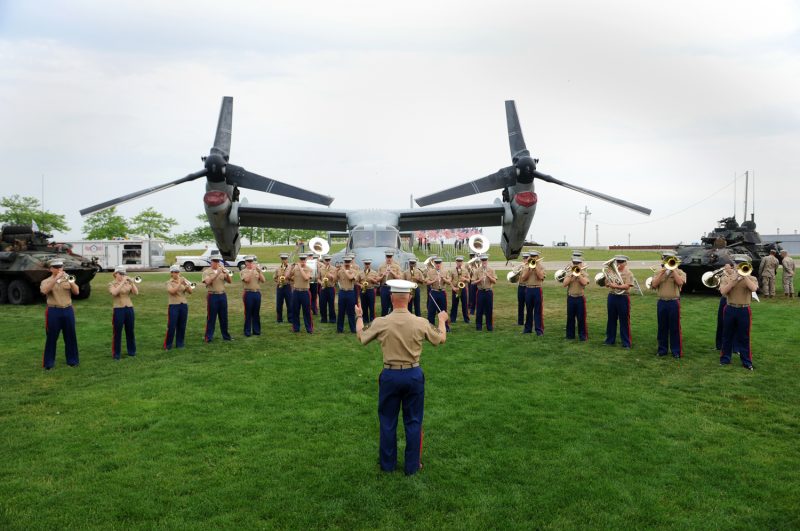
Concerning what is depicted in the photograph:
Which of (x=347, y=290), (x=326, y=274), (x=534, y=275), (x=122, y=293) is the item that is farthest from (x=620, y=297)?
(x=122, y=293)

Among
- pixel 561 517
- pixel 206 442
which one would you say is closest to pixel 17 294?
pixel 206 442

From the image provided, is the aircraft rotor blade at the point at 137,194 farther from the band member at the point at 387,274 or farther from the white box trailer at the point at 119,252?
the white box trailer at the point at 119,252

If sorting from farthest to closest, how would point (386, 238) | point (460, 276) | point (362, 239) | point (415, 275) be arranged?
point (386, 238)
point (362, 239)
point (460, 276)
point (415, 275)

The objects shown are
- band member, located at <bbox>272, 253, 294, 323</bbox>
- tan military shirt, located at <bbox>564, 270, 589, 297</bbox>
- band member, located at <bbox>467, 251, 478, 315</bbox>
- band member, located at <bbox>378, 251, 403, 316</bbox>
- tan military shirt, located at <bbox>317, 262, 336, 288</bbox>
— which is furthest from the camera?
band member, located at <bbox>467, 251, 478, 315</bbox>

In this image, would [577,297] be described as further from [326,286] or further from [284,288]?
[284,288]

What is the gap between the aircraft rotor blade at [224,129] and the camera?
1599 centimetres

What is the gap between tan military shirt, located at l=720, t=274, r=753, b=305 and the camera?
8133mm

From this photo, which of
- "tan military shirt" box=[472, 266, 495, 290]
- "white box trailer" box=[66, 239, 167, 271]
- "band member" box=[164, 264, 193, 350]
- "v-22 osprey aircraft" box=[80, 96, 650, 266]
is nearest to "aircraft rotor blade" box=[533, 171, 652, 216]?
"v-22 osprey aircraft" box=[80, 96, 650, 266]

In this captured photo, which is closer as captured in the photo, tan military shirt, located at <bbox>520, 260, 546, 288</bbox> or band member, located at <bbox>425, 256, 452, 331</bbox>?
tan military shirt, located at <bbox>520, 260, 546, 288</bbox>

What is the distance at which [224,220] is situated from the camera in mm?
16438

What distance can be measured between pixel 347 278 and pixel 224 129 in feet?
25.8

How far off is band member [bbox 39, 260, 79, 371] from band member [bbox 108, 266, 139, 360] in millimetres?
Answer: 604

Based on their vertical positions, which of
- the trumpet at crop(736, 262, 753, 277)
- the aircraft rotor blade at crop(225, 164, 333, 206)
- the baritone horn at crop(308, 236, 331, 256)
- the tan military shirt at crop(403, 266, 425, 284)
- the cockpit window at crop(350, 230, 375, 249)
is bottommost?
the tan military shirt at crop(403, 266, 425, 284)

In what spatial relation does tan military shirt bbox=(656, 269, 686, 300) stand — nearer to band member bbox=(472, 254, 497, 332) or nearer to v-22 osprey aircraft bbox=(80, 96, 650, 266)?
band member bbox=(472, 254, 497, 332)
